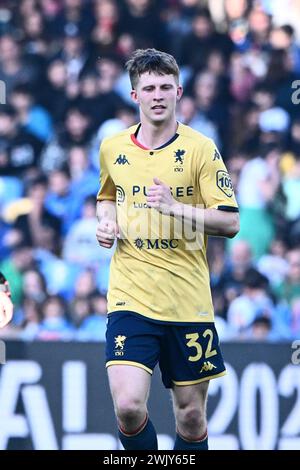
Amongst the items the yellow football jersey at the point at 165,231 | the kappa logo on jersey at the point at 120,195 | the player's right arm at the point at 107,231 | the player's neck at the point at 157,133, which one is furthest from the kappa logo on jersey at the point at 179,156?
the player's right arm at the point at 107,231

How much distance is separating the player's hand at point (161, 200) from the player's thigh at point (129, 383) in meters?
0.87

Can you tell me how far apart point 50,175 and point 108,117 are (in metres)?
0.85

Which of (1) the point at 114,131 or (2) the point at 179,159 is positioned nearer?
(2) the point at 179,159

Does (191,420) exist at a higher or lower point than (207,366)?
lower

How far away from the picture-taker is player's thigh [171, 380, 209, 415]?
19.7 feet

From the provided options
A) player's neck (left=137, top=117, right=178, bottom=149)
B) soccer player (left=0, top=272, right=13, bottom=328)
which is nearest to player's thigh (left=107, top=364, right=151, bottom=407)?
soccer player (left=0, top=272, right=13, bottom=328)

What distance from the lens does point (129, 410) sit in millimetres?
5738

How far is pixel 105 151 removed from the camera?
6145 millimetres

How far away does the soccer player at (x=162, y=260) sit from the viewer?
5.84 m

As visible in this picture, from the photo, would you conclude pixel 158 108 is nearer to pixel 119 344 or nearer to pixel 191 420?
pixel 119 344

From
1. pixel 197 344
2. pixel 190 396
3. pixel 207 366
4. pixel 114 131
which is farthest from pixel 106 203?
pixel 114 131

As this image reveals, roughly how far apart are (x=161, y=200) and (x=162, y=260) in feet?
1.46

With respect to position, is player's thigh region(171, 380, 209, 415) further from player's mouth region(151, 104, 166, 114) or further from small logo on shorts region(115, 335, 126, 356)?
player's mouth region(151, 104, 166, 114)

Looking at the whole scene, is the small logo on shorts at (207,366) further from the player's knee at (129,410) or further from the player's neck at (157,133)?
the player's neck at (157,133)
